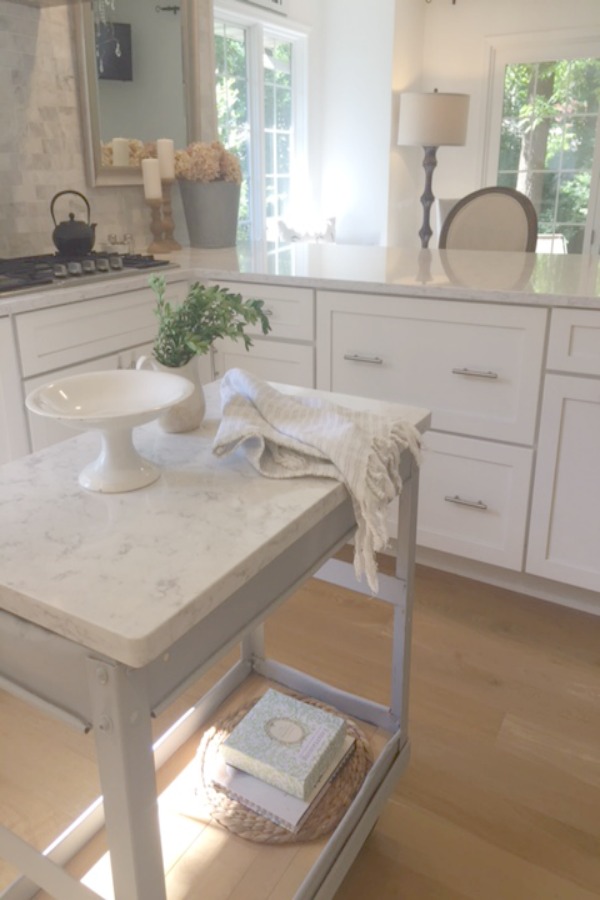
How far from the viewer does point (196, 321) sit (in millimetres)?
1054

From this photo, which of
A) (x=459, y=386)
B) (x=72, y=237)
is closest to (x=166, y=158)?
(x=72, y=237)

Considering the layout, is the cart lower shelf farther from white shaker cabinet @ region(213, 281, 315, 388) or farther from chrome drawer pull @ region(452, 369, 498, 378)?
white shaker cabinet @ region(213, 281, 315, 388)

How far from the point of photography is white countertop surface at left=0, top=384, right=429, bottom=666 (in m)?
0.67

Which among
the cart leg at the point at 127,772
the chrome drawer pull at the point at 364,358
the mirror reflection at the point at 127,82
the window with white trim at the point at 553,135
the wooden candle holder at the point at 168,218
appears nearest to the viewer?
the cart leg at the point at 127,772

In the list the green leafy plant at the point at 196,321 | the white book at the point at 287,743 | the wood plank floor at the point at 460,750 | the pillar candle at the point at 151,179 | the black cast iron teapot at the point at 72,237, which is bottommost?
the wood plank floor at the point at 460,750

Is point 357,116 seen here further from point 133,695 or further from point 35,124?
point 133,695

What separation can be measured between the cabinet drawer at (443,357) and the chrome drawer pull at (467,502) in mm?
198

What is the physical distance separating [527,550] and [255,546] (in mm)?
1431

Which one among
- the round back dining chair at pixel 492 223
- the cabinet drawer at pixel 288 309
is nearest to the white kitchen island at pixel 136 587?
the cabinet drawer at pixel 288 309

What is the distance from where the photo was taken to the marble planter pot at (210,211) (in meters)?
2.82

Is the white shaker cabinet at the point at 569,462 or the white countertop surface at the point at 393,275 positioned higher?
the white countertop surface at the point at 393,275

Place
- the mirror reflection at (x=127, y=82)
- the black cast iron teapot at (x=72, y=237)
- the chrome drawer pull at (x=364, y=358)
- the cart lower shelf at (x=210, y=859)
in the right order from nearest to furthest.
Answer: the cart lower shelf at (x=210, y=859) < the chrome drawer pull at (x=364, y=358) < the black cast iron teapot at (x=72, y=237) < the mirror reflection at (x=127, y=82)

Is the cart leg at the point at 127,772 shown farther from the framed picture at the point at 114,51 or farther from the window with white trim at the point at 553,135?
the window with white trim at the point at 553,135

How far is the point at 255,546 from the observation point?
782 millimetres
